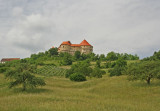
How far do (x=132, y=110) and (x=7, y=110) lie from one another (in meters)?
8.38

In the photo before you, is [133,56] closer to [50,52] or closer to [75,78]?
[50,52]

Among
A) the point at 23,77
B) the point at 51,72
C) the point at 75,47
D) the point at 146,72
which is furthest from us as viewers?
the point at 75,47

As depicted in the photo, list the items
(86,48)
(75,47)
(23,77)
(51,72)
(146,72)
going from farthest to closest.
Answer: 1. (75,47)
2. (86,48)
3. (51,72)
4. (146,72)
5. (23,77)

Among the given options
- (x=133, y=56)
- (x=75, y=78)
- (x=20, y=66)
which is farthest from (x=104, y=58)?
(x=20, y=66)

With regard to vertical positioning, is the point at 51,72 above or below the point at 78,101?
below

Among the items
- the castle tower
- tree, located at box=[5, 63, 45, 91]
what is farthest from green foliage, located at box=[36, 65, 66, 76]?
Answer: the castle tower

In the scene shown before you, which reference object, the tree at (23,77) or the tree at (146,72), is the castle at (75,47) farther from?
the tree at (23,77)

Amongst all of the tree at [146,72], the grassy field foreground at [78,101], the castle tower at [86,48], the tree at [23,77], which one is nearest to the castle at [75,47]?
the castle tower at [86,48]

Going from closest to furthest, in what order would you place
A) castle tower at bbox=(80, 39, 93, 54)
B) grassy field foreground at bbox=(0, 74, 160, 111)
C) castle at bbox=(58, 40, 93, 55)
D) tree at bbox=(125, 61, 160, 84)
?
grassy field foreground at bbox=(0, 74, 160, 111), tree at bbox=(125, 61, 160, 84), castle at bbox=(58, 40, 93, 55), castle tower at bbox=(80, 39, 93, 54)

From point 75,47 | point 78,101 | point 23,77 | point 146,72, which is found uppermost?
point 75,47

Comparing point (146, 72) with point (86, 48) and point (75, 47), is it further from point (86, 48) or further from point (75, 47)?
point (75, 47)

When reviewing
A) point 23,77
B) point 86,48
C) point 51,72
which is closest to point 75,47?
point 86,48

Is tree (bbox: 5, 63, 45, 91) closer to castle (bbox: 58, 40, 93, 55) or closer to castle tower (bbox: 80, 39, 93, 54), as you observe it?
castle (bbox: 58, 40, 93, 55)

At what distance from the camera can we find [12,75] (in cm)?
2103
